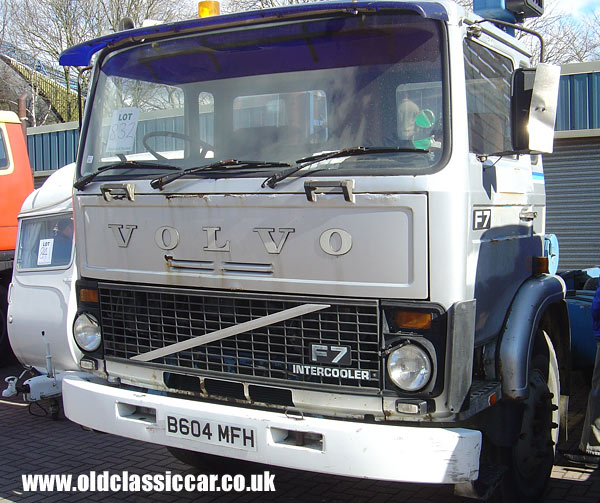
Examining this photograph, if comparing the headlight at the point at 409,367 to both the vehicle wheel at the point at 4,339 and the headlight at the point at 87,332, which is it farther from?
the vehicle wheel at the point at 4,339

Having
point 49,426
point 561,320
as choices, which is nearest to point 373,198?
point 561,320

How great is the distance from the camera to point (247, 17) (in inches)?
143

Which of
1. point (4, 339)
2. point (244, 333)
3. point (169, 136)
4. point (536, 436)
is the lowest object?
point (4, 339)

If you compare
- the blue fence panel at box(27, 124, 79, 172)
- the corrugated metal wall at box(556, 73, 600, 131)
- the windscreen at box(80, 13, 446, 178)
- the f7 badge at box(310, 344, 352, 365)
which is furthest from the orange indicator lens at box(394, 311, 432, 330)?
the blue fence panel at box(27, 124, 79, 172)

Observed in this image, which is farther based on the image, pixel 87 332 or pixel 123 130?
pixel 87 332

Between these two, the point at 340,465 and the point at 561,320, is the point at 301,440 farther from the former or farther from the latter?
the point at 561,320

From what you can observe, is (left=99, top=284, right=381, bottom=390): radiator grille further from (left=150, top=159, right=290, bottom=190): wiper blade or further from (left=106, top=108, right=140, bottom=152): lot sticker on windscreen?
(left=106, top=108, right=140, bottom=152): lot sticker on windscreen

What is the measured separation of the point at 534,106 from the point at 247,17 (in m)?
1.42

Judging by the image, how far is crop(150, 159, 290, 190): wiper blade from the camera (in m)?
3.56

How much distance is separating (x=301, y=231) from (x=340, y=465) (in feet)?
3.42

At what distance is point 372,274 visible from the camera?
331cm

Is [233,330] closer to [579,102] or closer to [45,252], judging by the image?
[45,252]

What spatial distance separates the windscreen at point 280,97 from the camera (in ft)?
11.0

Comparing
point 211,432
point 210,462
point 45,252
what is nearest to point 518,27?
point 211,432
